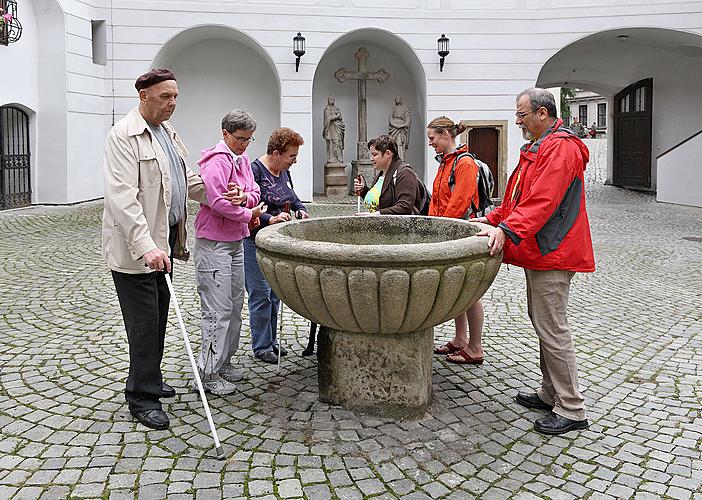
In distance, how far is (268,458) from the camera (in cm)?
346

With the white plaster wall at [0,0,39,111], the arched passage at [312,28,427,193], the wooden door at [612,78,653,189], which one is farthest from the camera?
the wooden door at [612,78,653,189]

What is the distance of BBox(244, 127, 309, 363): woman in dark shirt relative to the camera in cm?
484

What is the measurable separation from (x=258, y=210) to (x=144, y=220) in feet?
3.36

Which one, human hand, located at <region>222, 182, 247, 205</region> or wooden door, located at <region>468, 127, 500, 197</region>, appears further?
wooden door, located at <region>468, 127, 500, 197</region>

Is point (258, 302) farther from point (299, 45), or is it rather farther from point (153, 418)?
point (299, 45)

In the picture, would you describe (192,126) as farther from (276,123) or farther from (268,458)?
(268,458)

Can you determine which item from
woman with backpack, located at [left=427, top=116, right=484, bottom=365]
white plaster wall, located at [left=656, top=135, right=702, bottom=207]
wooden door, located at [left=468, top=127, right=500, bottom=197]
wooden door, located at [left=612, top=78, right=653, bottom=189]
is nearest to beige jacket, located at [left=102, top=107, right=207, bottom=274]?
woman with backpack, located at [left=427, top=116, right=484, bottom=365]

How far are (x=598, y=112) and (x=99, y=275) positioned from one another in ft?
193

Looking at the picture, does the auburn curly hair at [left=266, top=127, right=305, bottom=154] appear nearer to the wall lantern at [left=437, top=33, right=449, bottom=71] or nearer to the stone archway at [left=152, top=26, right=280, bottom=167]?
the wall lantern at [left=437, top=33, right=449, bottom=71]

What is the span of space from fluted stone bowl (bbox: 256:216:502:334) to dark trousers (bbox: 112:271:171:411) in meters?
0.64

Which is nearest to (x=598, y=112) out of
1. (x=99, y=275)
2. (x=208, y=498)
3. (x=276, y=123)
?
(x=276, y=123)

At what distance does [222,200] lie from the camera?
13.9 feet

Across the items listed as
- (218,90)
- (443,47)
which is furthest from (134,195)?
(218,90)

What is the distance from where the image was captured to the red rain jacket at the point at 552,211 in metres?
3.71
